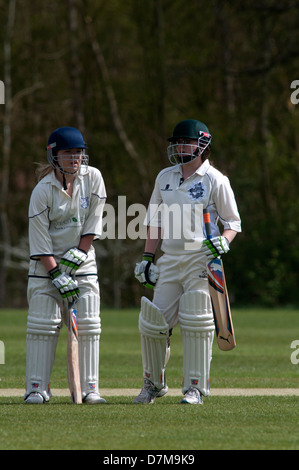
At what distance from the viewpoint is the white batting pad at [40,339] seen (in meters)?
6.51

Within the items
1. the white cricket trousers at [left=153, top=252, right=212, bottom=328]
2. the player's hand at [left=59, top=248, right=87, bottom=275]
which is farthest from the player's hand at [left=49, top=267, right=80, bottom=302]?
the white cricket trousers at [left=153, top=252, right=212, bottom=328]

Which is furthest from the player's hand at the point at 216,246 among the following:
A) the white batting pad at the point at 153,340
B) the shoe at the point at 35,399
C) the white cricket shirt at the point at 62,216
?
the shoe at the point at 35,399

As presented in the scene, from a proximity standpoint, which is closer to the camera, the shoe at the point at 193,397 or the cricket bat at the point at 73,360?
the shoe at the point at 193,397

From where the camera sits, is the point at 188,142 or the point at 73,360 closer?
the point at 73,360

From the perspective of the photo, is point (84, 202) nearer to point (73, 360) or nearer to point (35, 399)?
point (73, 360)

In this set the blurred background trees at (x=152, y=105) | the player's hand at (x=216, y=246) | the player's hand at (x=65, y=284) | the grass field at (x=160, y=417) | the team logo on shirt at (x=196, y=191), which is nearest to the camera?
the grass field at (x=160, y=417)

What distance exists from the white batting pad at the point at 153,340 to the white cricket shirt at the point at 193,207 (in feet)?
1.48

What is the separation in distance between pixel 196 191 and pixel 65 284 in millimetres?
1115

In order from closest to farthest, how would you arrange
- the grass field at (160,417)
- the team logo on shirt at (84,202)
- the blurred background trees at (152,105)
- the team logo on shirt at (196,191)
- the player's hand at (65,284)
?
the grass field at (160,417) < the player's hand at (65,284) < the team logo on shirt at (196,191) < the team logo on shirt at (84,202) < the blurred background trees at (152,105)

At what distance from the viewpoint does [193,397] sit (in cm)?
632

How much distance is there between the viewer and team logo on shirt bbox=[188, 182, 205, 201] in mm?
6480

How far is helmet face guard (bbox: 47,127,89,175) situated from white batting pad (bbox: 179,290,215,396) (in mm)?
1216

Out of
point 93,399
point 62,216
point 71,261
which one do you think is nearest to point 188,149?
point 62,216

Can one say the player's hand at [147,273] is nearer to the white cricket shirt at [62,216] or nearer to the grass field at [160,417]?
the white cricket shirt at [62,216]
